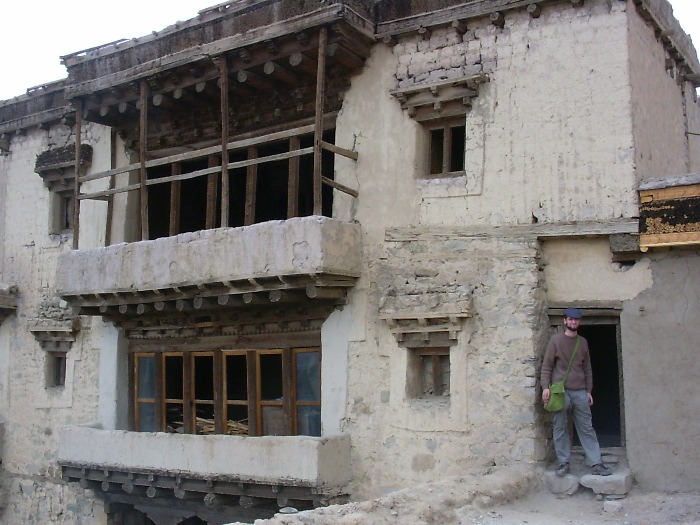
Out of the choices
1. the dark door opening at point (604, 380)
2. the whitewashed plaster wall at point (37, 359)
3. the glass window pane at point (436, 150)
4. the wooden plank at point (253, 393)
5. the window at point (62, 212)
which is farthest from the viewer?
the window at point (62, 212)

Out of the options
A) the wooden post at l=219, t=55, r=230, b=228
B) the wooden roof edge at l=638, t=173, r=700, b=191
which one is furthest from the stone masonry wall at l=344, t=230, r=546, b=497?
the wooden post at l=219, t=55, r=230, b=228

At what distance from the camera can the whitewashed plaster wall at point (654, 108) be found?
9.42 meters

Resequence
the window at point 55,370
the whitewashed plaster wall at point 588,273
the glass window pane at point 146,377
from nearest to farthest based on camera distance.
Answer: the whitewashed plaster wall at point 588,273
the glass window pane at point 146,377
the window at point 55,370

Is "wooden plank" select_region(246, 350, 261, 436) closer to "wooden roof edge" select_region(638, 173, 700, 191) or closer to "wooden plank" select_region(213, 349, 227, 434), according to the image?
"wooden plank" select_region(213, 349, 227, 434)

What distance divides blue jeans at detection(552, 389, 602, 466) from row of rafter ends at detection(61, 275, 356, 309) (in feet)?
10.1

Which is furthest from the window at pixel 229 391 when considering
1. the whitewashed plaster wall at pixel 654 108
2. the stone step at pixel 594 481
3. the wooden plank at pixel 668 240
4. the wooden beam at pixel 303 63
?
the whitewashed plaster wall at pixel 654 108

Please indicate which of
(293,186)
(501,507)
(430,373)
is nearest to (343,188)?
(293,186)

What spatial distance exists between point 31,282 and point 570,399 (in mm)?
9955

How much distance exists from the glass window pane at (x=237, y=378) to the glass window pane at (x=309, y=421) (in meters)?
1.45

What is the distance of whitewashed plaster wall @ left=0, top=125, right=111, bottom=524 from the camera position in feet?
44.6

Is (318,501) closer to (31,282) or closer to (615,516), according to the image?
(615,516)

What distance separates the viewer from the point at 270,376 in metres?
11.8

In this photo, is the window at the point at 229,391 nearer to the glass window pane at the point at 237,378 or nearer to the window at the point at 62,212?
the glass window pane at the point at 237,378

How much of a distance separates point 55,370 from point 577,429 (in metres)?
9.36
